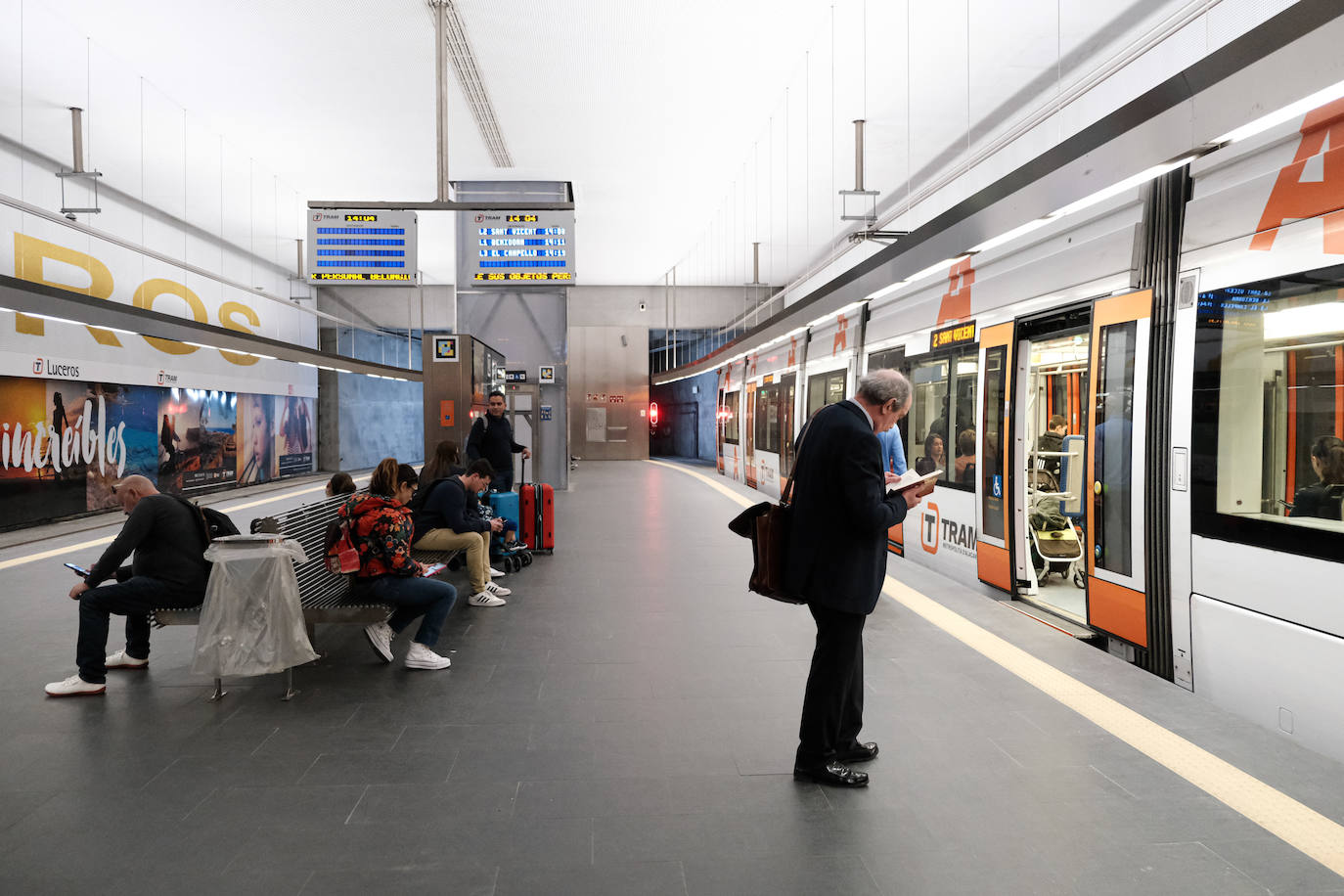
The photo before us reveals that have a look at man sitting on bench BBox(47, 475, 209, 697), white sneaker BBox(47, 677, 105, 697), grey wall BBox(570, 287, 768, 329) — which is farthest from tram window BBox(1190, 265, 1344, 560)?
grey wall BBox(570, 287, 768, 329)

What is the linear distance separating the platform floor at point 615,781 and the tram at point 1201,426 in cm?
38

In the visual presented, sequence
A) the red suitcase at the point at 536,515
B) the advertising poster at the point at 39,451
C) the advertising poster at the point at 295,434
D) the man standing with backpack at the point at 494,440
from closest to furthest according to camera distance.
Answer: the red suitcase at the point at 536,515 → the man standing with backpack at the point at 494,440 → the advertising poster at the point at 39,451 → the advertising poster at the point at 295,434

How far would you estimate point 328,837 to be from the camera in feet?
8.37

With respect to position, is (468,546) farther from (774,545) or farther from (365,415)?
(365,415)

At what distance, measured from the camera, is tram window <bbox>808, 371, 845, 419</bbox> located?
9.34 meters

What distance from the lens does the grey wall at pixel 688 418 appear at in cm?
2994

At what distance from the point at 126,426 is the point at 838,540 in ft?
→ 44.3

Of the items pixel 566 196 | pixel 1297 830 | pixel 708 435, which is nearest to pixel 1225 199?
pixel 1297 830

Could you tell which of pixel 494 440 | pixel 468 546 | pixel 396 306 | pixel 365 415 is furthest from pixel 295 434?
pixel 468 546

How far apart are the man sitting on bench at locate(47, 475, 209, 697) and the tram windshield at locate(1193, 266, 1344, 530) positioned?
5.05m

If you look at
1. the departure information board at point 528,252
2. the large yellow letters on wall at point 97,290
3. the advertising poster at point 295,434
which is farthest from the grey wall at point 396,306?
the departure information board at point 528,252

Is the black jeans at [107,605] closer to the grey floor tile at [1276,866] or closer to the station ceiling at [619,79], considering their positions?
the grey floor tile at [1276,866]

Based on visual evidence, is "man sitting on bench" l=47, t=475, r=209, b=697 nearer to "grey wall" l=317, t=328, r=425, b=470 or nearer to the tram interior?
the tram interior

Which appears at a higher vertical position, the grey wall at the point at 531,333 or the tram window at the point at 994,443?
the grey wall at the point at 531,333
